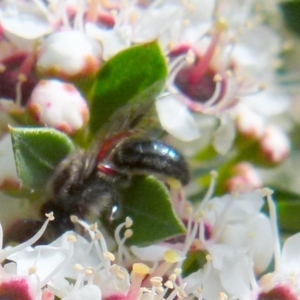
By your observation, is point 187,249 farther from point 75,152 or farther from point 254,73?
point 254,73

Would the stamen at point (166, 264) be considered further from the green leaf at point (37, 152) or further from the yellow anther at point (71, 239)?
the green leaf at point (37, 152)

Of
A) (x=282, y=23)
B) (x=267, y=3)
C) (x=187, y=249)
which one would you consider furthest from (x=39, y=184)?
(x=267, y=3)

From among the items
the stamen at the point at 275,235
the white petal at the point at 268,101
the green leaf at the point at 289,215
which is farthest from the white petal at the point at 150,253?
the white petal at the point at 268,101

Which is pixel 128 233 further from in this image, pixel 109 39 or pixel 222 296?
pixel 109 39

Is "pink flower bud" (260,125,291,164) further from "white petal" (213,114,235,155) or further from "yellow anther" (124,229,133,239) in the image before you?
"yellow anther" (124,229,133,239)

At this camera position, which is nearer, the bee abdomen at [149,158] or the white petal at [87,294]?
the white petal at [87,294]

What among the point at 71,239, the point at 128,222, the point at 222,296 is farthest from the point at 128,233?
the point at 222,296
